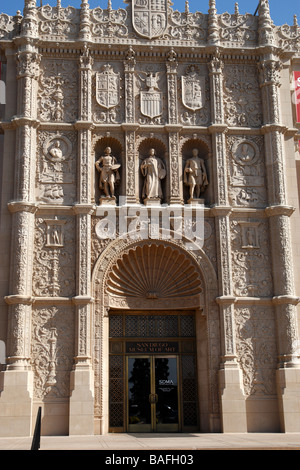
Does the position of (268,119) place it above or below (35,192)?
above

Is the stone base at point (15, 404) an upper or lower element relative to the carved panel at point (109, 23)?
lower

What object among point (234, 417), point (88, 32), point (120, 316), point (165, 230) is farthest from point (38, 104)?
point (234, 417)

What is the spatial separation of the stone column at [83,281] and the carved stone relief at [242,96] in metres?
Result: 5.44

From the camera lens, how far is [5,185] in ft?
74.1

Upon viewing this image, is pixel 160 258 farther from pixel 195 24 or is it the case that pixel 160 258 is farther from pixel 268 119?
pixel 195 24

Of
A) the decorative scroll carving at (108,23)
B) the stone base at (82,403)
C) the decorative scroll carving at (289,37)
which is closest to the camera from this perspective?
the stone base at (82,403)

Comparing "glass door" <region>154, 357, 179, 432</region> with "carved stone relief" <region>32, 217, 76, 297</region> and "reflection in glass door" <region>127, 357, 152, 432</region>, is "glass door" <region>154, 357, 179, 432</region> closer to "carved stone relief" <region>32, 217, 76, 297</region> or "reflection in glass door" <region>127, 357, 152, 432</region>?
"reflection in glass door" <region>127, 357, 152, 432</region>

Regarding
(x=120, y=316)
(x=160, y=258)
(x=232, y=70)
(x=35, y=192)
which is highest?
(x=232, y=70)

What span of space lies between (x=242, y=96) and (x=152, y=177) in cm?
501

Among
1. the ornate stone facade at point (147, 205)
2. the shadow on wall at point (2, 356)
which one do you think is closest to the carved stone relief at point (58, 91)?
the ornate stone facade at point (147, 205)

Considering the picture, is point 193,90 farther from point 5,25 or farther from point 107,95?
point 5,25

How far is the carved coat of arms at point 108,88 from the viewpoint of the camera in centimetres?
2370

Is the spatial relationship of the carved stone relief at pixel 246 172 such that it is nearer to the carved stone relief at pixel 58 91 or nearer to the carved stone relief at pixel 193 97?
the carved stone relief at pixel 193 97

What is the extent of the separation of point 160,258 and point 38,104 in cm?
747
